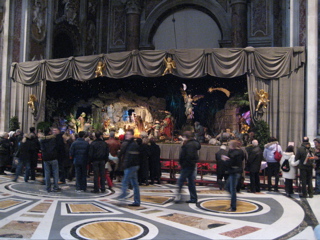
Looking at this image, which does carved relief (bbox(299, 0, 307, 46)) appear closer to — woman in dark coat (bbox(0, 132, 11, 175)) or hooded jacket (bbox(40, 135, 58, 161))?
hooded jacket (bbox(40, 135, 58, 161))

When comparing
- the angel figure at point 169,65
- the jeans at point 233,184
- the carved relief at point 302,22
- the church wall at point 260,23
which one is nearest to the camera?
the jeans at point 233,184

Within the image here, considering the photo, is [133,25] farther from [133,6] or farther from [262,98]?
[262,98]

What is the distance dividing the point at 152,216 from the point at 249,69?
795 centimetres

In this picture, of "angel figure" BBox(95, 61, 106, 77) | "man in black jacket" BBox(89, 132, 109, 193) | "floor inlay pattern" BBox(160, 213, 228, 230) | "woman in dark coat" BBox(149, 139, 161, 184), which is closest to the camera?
"floor inlay pattern" BBox(160, 213, 228, 230)

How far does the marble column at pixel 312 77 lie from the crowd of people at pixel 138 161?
2606 millimetres

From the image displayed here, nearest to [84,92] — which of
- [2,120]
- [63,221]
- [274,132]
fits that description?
[2,120]

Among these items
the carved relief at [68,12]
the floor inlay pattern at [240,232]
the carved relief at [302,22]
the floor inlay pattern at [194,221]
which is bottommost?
the floor inlay pattern at [240,232]

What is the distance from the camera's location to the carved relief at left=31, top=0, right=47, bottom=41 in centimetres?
1709

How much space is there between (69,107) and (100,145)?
10.0 m

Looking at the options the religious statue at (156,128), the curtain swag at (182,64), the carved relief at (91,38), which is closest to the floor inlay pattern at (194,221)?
the curtain swag at (182,64)

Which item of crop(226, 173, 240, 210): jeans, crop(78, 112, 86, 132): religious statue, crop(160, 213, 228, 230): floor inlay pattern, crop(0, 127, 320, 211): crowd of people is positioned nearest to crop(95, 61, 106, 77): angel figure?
crop(78, 112, 86, 132): religious statue

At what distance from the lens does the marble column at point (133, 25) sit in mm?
20750

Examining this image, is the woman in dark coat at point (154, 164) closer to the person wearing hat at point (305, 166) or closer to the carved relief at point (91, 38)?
the person wearing hat at point (305, 166)

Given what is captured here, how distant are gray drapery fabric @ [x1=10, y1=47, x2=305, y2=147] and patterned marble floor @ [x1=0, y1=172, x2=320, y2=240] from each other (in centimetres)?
405
